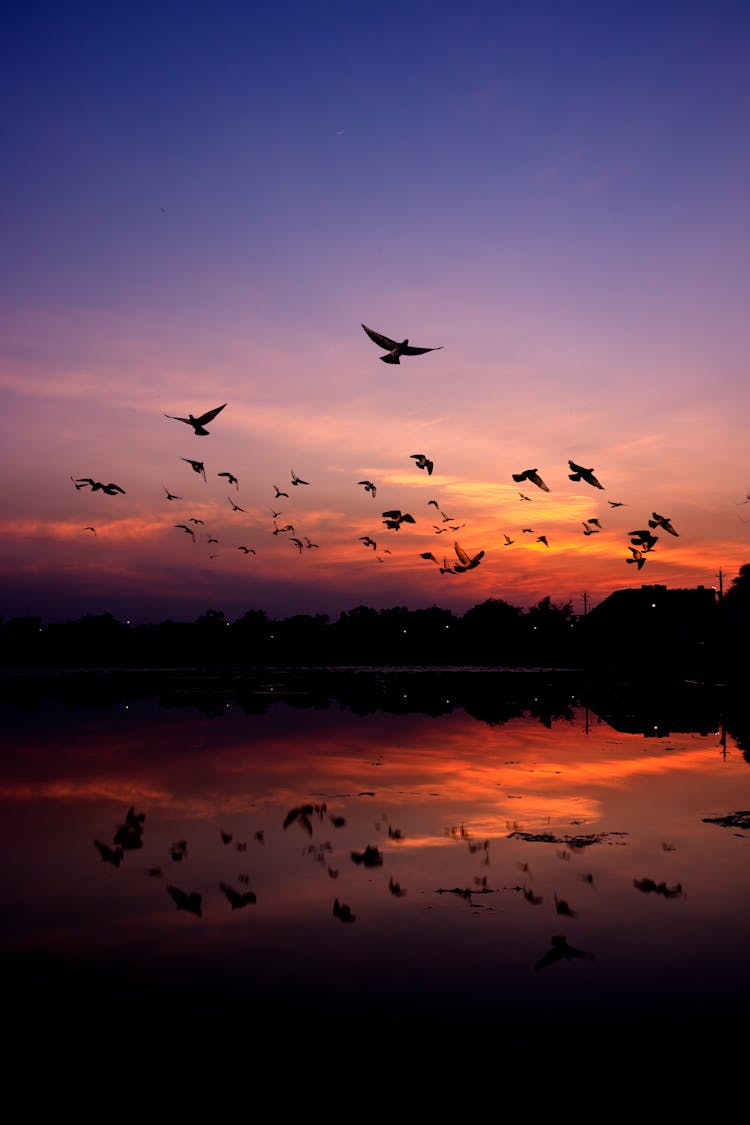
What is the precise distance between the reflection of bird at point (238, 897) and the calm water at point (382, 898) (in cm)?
9

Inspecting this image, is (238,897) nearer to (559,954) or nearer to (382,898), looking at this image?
(382,898)

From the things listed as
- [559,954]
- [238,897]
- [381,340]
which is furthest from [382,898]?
[381,340]

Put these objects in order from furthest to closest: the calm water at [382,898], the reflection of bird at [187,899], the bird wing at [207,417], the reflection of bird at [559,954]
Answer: the bird wing at [207,417] → the reflection of bird at [187,899] → the reflection of bird at [559,954] → the calm water at [382,898]

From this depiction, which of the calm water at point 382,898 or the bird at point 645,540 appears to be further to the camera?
the bird at point 645,540

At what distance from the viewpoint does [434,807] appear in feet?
51.6

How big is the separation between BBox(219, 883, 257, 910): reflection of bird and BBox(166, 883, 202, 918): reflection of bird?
0.36 meters

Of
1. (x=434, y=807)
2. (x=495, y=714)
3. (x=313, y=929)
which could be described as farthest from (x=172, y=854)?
(x=495, y=714)

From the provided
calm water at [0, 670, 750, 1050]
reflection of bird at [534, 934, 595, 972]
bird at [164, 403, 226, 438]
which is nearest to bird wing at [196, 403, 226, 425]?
bird at [164, 403, 226, 438]

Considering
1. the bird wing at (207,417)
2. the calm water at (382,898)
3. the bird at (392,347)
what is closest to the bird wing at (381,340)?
the bird at (392,347)

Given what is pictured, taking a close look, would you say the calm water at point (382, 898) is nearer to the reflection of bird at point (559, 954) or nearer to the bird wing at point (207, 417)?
the reflection of bird at point (559, 954)

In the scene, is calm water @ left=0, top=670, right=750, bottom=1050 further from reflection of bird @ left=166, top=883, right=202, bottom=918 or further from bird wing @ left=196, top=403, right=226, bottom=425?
bird wing @ left=196, top=403, right=226, bottom=425

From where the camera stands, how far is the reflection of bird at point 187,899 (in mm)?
10031

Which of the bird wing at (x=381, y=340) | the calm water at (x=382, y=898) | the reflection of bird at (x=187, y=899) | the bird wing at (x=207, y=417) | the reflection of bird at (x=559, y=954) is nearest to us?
the calm water at (x=382, y=898)

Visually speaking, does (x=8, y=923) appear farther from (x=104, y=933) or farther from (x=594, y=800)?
(x=594, y=800)
